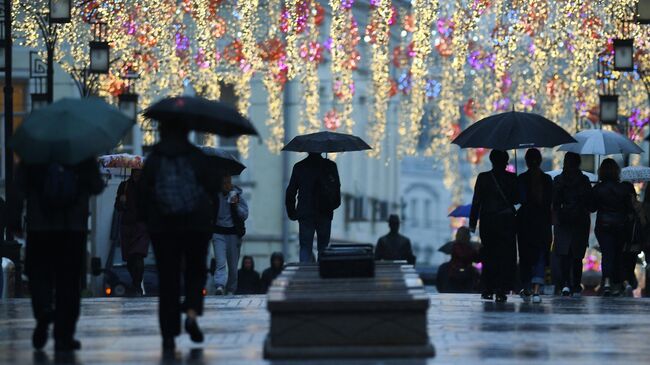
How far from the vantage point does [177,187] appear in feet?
51.3

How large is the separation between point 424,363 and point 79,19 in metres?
28.1

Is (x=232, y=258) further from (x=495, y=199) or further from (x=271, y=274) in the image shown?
(x=271, y=274)

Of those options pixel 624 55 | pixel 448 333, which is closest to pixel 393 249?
pixel 624 55

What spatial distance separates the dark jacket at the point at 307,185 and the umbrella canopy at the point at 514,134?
2218mm

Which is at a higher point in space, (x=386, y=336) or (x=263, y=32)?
(x=263, y=32)

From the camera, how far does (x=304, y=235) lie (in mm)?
25172

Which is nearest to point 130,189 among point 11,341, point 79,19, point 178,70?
point 11,341

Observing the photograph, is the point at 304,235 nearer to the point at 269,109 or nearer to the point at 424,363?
the point at 424,363

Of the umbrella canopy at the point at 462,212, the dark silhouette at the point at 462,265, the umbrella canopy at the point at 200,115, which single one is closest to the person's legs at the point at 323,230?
the dark silhouette at the point at 462,265

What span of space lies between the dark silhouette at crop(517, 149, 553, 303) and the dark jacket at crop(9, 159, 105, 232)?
7683mm

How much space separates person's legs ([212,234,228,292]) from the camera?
26.1 meters

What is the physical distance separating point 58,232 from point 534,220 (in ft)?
26.9

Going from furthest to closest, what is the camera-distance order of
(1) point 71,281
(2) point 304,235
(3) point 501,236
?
(2) point 304,235 < (3) point 501,236 < (1) point 71,281

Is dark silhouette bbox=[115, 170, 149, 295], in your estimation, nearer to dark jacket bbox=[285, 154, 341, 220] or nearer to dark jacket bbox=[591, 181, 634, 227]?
dark jacket bbox=[285, 154, 341, 220]
